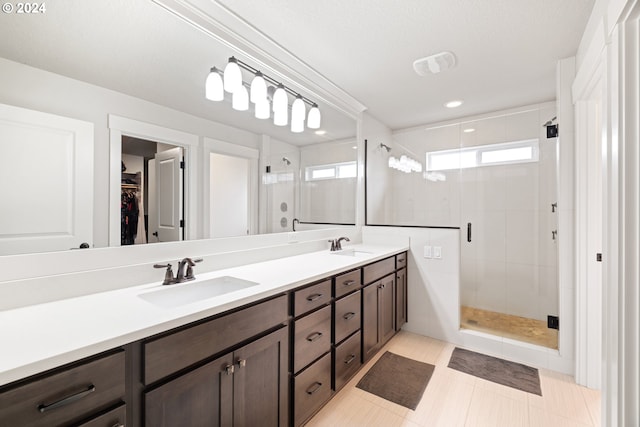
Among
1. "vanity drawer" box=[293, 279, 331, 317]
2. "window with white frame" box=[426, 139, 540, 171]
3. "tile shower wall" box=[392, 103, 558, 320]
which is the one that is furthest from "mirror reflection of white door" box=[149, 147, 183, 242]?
"window with white frame" box=[426, 139, 540, 171]

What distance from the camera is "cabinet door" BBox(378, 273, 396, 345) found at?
224 cm

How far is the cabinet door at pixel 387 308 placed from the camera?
2.24 m

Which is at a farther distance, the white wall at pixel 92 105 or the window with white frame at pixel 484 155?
the window with white frame at pixel 484 155

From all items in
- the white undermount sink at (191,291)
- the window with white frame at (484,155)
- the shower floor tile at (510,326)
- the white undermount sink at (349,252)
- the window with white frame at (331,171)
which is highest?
the window with white frame at (484,155)

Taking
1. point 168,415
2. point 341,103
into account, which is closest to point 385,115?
point 341,103

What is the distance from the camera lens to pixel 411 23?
170 cm

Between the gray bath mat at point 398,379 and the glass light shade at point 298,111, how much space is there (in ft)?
6.72

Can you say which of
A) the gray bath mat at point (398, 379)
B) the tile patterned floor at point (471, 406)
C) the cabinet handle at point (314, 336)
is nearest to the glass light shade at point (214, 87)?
the cabinet handle at point (314, 336)

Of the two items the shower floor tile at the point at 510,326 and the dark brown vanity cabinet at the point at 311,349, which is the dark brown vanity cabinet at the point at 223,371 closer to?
the dark brown vanity cabinet at the point at 311,349

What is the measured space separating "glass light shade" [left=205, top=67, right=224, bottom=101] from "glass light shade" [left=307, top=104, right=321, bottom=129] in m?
0.88

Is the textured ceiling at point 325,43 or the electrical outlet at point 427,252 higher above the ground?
the textured ceiling at point 325,43

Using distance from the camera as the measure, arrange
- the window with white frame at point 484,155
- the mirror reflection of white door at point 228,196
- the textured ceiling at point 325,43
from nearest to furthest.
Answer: the textured ceiling at point 325,43 < the mirror reflection of white door at point 228,196 < the window with white frame at point 484,155

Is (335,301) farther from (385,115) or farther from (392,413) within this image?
(385,115)

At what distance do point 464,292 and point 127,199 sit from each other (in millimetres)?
3420
